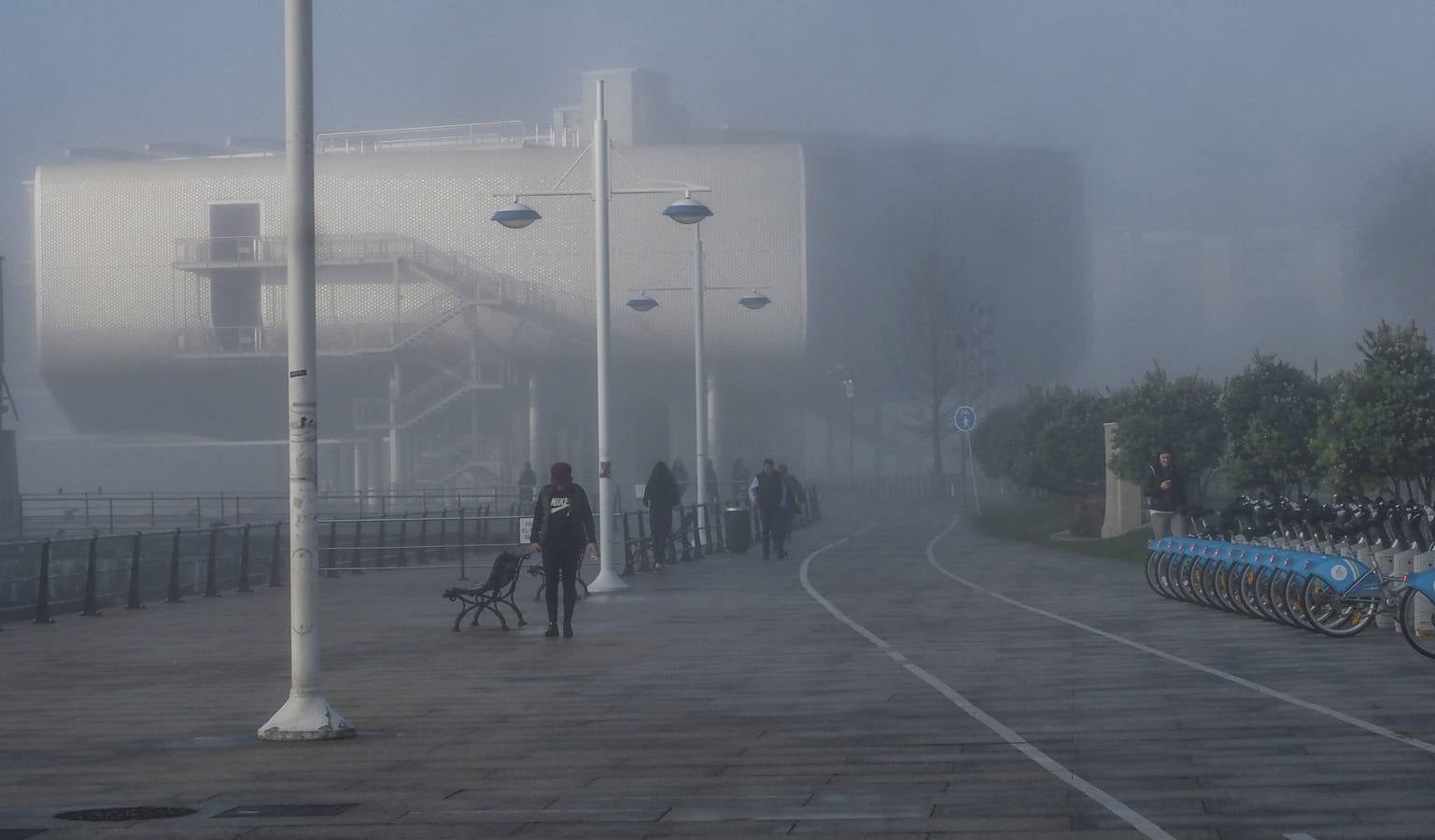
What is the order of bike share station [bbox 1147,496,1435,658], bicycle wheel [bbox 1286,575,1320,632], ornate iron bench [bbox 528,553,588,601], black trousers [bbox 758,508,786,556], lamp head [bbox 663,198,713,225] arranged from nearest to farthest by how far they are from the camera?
bike share station [bbox 1147,496,1435,658], bicycle wheel [bbox 1286,575,1320,632], ornate iron bench [bbox 528,553,588,601], lamp head [bbox 663,198,713,225], black trousers [bbox 758,508,786,556]

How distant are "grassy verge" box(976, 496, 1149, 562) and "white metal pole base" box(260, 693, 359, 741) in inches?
859

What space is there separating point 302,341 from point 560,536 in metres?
6.60

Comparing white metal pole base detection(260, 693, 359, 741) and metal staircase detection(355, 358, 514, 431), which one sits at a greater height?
metal staircase detection(355, 358, 514, 431)

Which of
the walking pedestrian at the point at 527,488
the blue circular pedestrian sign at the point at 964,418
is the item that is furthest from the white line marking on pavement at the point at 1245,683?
the walking pedestrian at the point at 527,488

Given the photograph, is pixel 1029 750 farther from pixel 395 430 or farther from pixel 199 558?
pixel 395 430

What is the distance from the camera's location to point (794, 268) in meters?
71.8

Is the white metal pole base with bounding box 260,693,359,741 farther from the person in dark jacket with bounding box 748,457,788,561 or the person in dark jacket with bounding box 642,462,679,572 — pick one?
the person in dark jacket with bounding box 748,457,788,561

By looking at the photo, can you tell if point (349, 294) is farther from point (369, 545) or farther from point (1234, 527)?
point (1234, 527)

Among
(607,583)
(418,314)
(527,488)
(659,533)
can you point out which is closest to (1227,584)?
(607,583)

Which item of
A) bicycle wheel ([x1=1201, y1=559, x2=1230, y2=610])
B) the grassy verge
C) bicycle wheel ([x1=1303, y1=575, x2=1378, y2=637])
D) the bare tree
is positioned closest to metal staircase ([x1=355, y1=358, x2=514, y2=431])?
the bare tree

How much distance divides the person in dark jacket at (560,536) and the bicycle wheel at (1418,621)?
739cm

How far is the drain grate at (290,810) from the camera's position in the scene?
7785mm

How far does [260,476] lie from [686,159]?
32613mm

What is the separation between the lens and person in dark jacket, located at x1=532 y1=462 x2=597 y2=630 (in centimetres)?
1683
